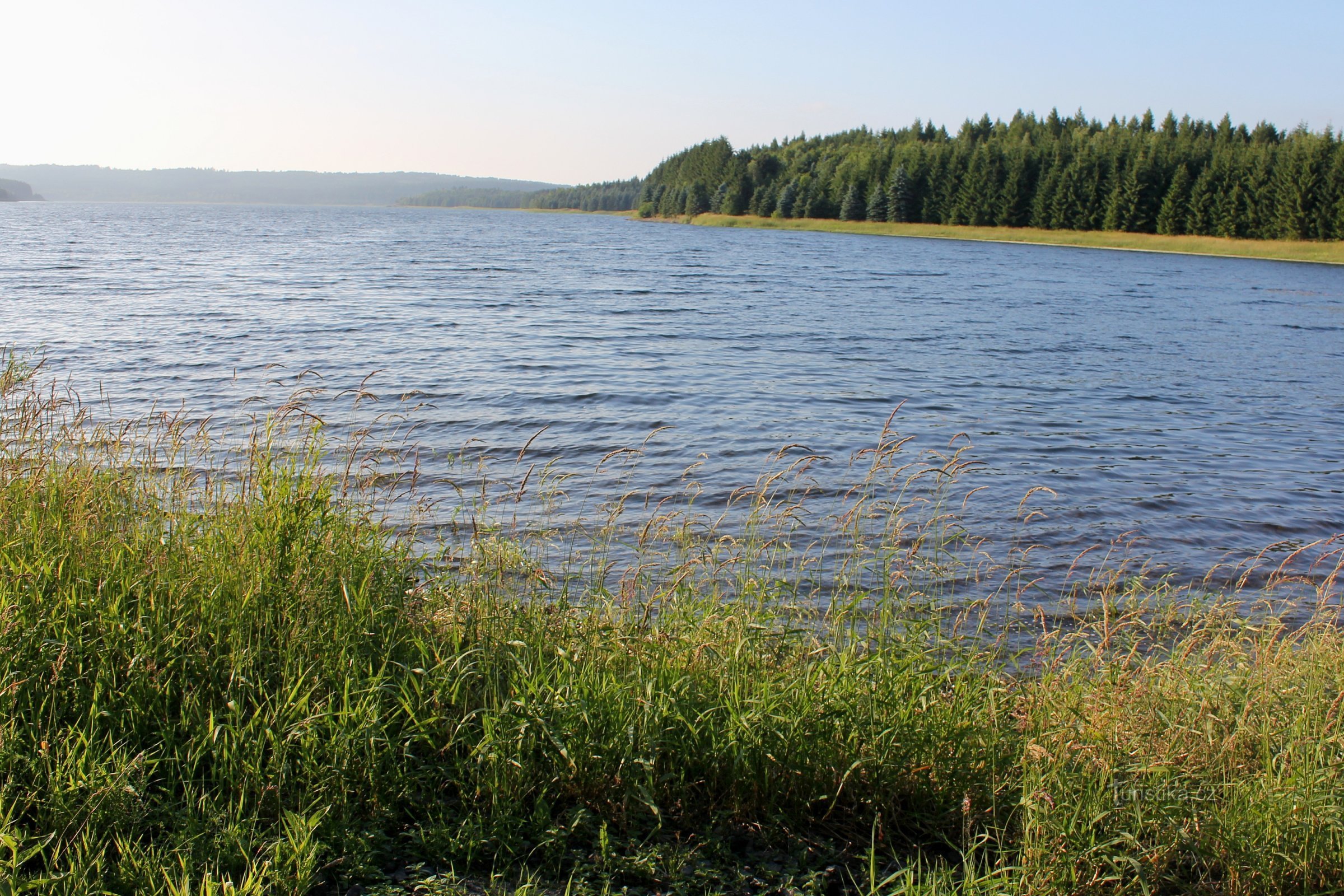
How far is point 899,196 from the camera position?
114750 millimetres

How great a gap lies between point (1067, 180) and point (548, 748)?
11182 centimetres

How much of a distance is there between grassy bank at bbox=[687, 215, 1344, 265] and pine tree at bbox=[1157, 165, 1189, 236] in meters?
1.65

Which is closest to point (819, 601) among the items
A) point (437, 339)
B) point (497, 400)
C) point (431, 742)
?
point (431, 742)

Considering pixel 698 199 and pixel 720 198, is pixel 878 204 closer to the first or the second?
pixel 720 198

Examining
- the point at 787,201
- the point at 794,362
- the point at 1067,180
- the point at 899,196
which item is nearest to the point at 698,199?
the point at 787,201

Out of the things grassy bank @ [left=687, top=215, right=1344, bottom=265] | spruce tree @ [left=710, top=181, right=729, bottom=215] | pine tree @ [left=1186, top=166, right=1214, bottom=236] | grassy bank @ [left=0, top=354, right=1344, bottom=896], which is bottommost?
grassy bank @ [left=0, top=354, right=1344, bottom=896]

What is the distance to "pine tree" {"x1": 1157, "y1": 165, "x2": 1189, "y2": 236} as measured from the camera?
9350 cm

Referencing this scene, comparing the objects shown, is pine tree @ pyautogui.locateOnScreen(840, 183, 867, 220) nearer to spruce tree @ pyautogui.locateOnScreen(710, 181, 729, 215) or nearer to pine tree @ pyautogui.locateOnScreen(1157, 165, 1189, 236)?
spruce tree @ pyautogui.locateOnScreen(710, 181, 729, 215)

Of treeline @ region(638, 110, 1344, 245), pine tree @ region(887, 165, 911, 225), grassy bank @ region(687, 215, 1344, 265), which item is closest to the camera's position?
grassy bank @ region(687, 215, 1344, 265)

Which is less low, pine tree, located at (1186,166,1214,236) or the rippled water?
pine tree, located at (1186,166,1214,236)

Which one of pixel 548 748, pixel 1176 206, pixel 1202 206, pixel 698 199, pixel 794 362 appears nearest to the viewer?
pixel 548 748

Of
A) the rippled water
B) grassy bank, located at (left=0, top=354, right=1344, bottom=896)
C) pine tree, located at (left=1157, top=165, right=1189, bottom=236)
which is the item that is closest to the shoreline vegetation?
pine tree, located at (left=1157, top=165, right=1189, bottom=236)

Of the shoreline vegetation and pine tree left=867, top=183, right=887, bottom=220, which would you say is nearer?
the shoreline vegetation

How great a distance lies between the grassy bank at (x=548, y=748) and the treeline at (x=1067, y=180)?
100911mm
